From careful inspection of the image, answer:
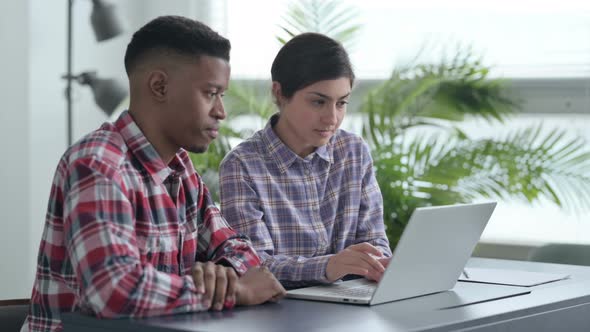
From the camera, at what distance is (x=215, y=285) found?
1.54 metres

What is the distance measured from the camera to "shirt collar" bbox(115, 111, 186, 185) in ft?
5.33

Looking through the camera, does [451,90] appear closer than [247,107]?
Yes

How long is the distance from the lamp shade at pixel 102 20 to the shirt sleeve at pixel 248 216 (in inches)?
77.3

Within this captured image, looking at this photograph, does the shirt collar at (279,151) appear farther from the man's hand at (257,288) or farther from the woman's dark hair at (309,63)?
the man's hand at (257,288)

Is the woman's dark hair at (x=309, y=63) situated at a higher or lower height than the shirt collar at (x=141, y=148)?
higher

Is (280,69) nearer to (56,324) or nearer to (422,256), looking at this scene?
(422,256)

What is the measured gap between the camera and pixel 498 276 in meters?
2.04

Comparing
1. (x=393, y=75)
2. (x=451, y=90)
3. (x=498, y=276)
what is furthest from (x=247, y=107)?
(x=498, y=276)

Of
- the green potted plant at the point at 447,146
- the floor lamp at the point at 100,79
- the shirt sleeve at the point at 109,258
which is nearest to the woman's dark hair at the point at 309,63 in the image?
the shirt sleeve at the point at 109,258

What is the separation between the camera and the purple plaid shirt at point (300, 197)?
6.95 feet

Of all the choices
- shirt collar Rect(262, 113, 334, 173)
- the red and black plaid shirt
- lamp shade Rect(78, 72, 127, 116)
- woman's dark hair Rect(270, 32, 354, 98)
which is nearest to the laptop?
the red and black plaid shirt

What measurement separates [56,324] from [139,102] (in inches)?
17.7

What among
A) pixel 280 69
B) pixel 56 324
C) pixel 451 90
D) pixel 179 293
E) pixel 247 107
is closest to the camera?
pixel 179 293

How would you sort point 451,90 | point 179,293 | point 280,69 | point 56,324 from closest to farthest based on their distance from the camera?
point 179,293 → point 56,324 → point 280,69 → point 451,90
